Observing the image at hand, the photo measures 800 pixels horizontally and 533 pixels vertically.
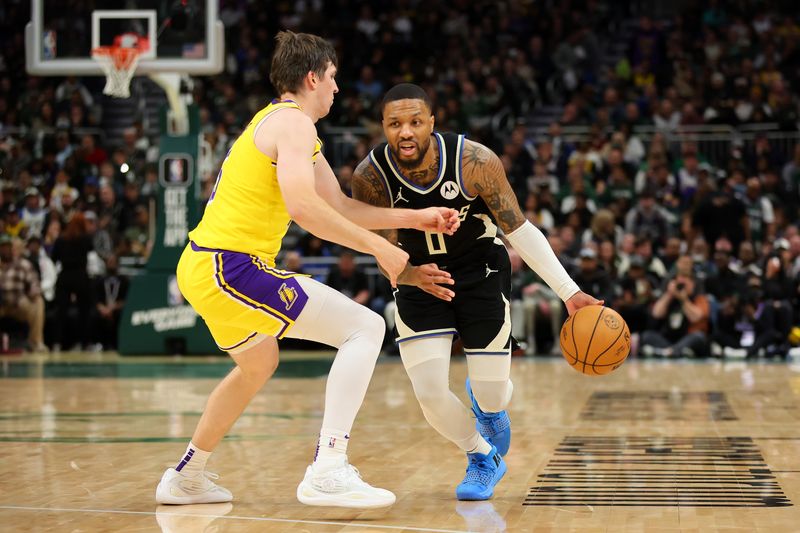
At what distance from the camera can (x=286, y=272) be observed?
5254mm

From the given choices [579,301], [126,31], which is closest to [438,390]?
[579,301]

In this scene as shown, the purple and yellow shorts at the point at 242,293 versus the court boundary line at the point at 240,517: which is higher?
the purple and yellow shorts at the point at 242,293

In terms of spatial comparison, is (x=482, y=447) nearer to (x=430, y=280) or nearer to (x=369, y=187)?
(x=430, y=280)

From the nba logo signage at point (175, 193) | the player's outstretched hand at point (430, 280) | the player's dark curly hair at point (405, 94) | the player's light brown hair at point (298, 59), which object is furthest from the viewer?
the nba logo signage at point (175, 193)

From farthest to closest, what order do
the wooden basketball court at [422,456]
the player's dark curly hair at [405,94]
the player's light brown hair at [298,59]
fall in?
the player's dark curly hair at [405,94] < the player's light brown hair at [298,59] < the wooden basketball court at [422,456]

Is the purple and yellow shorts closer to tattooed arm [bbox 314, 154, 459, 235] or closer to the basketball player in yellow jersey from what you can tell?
the basketball player in yellow jersey

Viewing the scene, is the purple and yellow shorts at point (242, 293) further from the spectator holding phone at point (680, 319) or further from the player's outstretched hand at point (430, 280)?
the spectator holding phone at point (680, 319)

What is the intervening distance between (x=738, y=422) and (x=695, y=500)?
10.8ft

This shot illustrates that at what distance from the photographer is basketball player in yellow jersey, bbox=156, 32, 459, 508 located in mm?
4996

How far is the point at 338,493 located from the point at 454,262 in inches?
59.6

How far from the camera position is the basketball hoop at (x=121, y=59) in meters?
14.5

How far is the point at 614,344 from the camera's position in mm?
5855

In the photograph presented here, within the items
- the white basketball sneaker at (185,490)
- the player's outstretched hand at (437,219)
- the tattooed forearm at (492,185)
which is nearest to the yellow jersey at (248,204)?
the player's outstretched hand at (437,219)

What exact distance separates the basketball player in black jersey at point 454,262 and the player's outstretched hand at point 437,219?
362 mm
